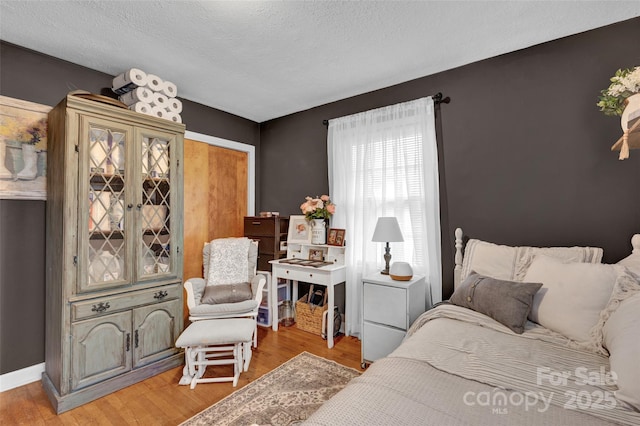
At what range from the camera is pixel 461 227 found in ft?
8.71

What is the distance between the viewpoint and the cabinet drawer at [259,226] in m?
3.57

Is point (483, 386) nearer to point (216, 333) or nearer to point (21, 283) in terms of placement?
point (216, 333)

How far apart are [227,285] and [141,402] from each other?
107 centimetres

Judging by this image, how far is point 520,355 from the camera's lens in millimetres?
1421

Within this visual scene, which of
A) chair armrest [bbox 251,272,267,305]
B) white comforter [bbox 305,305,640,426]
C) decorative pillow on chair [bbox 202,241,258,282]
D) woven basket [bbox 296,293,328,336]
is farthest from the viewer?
woven basket [bbox 296,293,328,336]

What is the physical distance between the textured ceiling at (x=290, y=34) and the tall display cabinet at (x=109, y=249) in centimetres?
53

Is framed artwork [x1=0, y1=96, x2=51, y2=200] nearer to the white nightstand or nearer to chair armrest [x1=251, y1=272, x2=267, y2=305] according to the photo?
chair armrest [x1=251, y1=272, x2=267, y2=305]

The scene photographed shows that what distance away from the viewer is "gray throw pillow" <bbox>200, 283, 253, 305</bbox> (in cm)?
269

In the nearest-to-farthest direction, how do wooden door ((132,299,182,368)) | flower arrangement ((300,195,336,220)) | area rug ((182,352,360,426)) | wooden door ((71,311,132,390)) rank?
area rug ((182,352,360,426)) → wooden door ((71,311,132,390)) → wooden door ((132,299,182,368)) → flower arrangement ((300,195,336,220))

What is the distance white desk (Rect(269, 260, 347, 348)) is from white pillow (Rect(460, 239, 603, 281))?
1.22 m

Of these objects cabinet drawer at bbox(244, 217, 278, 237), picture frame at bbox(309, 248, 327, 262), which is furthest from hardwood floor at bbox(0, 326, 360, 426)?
cabinet drawer at bbox(244, 217, 278, 237)

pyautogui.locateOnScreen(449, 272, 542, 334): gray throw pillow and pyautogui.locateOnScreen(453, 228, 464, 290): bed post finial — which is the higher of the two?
pyautogui.locateOnScreen(453, 228, 464, 290): bed post finial

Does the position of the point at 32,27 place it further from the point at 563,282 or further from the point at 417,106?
the point at 563,282

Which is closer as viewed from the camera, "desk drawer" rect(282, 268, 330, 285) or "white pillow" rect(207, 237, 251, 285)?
"white pillow" rect(207, 237, 251, 285)
